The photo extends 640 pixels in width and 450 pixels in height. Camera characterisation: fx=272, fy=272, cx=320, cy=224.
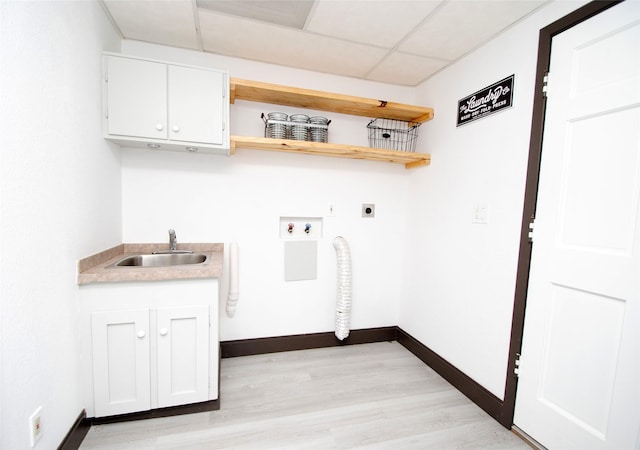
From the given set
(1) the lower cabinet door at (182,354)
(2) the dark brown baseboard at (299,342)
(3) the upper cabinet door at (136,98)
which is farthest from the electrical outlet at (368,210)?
(3) the upper cabinet door at (136,98)

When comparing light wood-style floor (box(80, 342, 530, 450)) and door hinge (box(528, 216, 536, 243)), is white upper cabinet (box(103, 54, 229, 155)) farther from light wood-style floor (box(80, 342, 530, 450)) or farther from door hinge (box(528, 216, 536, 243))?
door hinge (box(528, 216, 536, 243))

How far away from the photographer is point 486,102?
1917 millimetres

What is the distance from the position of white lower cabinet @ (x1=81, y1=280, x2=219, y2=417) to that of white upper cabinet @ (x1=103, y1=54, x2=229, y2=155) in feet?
3.21

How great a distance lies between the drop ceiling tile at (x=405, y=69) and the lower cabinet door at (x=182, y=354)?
2344mm

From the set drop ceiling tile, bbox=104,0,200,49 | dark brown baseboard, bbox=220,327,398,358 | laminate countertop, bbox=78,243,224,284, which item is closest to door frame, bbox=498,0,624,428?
dark brown baseboard, bbox=220,327,398,358

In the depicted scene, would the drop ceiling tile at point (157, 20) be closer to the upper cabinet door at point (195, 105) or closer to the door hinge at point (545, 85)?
the upper cabinet door at point (195, 105)

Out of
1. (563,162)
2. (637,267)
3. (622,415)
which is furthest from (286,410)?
(563,162)

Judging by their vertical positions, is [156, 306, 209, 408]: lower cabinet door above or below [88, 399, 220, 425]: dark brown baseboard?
above

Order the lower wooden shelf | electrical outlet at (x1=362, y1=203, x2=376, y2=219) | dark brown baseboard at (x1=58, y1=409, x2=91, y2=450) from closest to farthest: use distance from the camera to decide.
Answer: dark brown baseboard at (x1=58, y1=409, x2=91, y2=450) → the lower wooden shelf → electrical outlet at (x1=362, y1=203, x2=376, y2=219)


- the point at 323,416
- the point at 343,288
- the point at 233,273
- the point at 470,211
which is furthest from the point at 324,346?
the point at 470,211

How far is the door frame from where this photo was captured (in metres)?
1.54

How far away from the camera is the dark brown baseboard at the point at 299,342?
2408mm

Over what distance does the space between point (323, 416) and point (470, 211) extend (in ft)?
5.77

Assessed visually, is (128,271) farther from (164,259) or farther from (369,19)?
(369,19)
